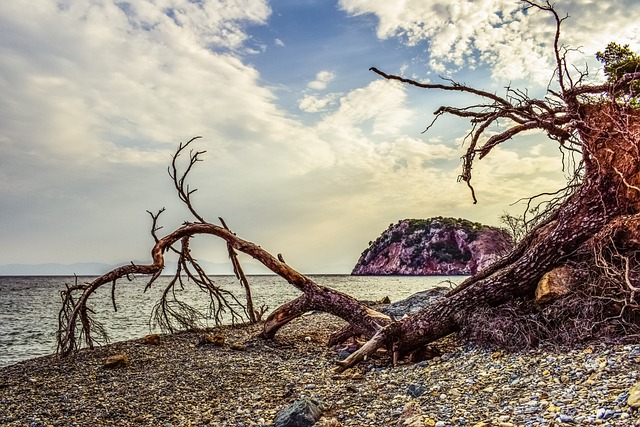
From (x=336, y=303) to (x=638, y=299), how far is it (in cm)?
600

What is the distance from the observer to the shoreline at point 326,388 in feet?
16.6

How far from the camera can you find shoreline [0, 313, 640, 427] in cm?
507

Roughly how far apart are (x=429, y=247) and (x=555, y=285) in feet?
291

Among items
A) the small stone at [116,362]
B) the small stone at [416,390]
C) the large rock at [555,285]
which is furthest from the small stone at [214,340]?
the large rock at [555,285]

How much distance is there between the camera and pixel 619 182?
312 inches

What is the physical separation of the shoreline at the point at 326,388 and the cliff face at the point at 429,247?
73481 mm

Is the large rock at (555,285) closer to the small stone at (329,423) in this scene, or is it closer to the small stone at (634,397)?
the small stone at (634,397)

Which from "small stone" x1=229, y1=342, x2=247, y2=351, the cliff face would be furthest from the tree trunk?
the cliff face

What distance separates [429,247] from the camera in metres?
94.1

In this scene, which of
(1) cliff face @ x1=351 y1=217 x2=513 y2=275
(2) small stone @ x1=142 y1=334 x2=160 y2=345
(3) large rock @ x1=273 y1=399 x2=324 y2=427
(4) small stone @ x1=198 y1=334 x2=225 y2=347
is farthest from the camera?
(1) cliff face @ x1=351 y1=217 x2=513 y2=275

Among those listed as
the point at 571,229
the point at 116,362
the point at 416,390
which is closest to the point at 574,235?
the point at 571,229

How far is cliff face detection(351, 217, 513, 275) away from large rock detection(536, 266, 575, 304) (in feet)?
238

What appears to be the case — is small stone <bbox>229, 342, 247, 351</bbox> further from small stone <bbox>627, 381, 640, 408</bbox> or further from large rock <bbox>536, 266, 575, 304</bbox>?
small stone <bbox>627, 381, 640, 408</bbox>

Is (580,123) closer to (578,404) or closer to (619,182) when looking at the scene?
(619,182)
